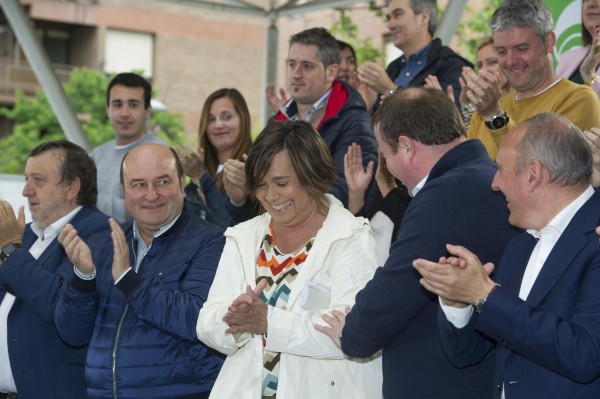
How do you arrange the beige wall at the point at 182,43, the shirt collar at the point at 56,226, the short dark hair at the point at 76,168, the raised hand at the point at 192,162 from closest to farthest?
the shirt collar at the point at 56,226 < the short dark hair at the point at 76,168 < the raised hand at the point at 192,162 < the beige wall at the point at 182,43

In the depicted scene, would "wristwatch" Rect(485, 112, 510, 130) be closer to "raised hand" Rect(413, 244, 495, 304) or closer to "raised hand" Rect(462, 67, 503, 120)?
"raised hand" Rect(462, 67, 503, 120)

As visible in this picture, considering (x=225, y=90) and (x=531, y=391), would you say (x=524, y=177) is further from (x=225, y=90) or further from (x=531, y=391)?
(x=225, y=90)

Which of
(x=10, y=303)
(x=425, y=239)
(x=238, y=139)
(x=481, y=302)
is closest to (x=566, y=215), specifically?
(x=481, y=302)

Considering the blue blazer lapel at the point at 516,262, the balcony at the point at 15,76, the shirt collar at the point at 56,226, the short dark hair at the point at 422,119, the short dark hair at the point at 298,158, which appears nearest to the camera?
the blue blazer lapel at the point at 516,262

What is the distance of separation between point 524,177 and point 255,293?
1.17 metres

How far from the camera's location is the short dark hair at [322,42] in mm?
5645

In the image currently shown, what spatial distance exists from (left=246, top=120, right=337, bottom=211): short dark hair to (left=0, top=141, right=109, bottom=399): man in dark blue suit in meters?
1.30

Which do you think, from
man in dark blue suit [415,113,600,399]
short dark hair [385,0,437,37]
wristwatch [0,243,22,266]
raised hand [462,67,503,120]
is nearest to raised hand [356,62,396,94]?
short dark hair [385,0,437,37]

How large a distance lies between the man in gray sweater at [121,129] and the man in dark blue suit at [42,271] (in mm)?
804

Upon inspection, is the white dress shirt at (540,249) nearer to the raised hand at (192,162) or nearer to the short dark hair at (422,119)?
the short dark hair at (422,119)

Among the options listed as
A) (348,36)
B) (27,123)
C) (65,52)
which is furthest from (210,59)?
(348,36)

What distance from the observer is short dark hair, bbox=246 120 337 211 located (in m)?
3.97

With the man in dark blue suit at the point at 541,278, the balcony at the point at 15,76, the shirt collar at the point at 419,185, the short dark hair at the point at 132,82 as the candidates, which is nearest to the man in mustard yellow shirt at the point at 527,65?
the shirt collar at the point at 419,185

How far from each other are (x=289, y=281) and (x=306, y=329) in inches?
10.6
